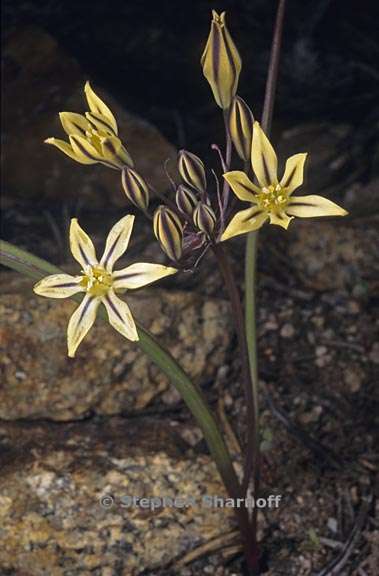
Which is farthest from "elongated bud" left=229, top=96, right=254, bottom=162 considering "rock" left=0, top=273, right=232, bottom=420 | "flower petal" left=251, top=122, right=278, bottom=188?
"rock" left=0, top=273, right=232, bottom=420

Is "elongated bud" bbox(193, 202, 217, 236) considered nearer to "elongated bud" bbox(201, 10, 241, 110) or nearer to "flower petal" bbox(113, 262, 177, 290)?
"flower petal" bbox(113, 262, 177, 290)

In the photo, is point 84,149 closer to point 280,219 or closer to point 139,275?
point 139,275

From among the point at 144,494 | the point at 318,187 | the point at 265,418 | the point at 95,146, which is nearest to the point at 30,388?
the point at 144,494

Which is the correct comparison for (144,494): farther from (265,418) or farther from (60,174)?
(60,174)

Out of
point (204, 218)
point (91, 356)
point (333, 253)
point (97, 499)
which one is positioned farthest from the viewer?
point (333, 253)

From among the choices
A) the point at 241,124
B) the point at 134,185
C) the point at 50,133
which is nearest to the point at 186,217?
the point at 134,185

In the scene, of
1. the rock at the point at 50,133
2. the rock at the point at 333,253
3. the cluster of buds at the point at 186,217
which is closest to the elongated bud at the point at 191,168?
the cluster of buds at the point at 186,217
